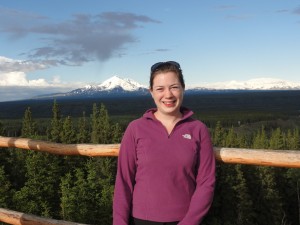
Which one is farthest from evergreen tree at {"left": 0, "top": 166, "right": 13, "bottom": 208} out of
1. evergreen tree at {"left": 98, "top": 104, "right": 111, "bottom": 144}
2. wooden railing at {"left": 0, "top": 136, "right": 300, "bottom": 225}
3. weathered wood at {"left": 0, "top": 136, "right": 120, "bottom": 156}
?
evergreen tree at {"left": 98, "top": 104, "right": 111, "bottom": 144}

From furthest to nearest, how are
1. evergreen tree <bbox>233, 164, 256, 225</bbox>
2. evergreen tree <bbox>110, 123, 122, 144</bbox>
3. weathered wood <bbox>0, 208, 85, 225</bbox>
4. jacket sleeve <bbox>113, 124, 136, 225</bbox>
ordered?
evergreen tree <bbox>110, 123, 122, 144</bbox>, evergreen tree <bbox>233, 164, 256, 225</bbox>, weathered wood <bbox>0, 208, 85, 225</bbox>, jacket sleeve <bbox>113, 124, 136, 225</bbox>

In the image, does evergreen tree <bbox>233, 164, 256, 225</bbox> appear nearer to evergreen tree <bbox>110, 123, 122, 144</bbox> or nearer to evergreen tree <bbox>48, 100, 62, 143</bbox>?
evergreen tree <bbox>110, 123, 122, 144</bbox>

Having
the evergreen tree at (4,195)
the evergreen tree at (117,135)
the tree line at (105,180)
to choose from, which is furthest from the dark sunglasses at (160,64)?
the evergreen tree at (117,135)

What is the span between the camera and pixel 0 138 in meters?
5.20

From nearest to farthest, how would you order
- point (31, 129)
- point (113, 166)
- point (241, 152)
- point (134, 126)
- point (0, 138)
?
point (134, 126) < point (241, 152) < point (0, 138) < point (113, 166) < point (31, 129)

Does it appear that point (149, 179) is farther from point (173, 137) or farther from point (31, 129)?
point (31, 129)

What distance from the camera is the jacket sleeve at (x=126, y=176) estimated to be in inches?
114

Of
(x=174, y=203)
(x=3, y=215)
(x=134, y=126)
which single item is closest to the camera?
(x=174, y=203)

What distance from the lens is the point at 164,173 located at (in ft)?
9.12

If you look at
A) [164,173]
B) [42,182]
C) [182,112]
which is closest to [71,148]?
[182,112]

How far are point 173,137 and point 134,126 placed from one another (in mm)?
326

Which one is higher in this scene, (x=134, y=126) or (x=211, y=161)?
(x=134, y=126)

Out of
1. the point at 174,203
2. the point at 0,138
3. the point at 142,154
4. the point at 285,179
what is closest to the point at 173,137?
the point at 142,154

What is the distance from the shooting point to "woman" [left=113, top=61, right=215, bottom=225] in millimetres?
2775
